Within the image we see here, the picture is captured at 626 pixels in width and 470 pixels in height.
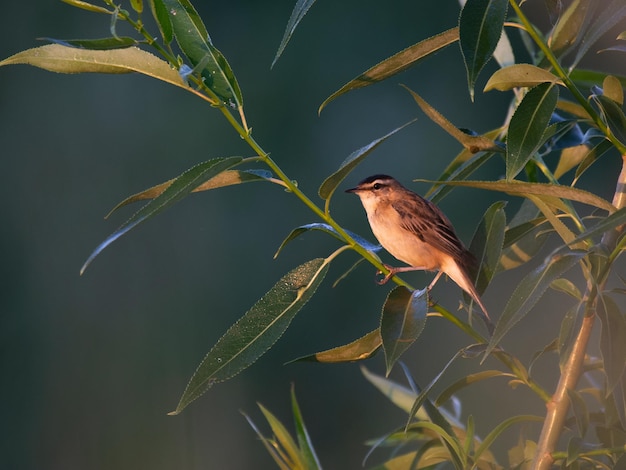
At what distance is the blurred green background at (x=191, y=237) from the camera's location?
115 inches

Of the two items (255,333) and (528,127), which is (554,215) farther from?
(255,333)

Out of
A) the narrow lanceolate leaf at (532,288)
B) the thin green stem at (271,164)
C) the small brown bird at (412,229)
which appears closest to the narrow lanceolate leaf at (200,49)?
the thin green stem at (271,164)

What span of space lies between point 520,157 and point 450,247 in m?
0.69

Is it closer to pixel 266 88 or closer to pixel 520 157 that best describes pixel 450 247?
pixel 520 157

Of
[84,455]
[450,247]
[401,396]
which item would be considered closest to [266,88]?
[84,455]

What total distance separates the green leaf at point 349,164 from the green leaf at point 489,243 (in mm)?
175

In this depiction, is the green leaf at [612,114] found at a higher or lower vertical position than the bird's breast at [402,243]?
higher

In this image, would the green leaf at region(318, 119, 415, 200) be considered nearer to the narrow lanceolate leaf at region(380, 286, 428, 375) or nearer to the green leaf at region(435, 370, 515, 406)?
the narrow lanceolate leaf at region(380, 286, 428, 375)

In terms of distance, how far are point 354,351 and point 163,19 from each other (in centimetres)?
40

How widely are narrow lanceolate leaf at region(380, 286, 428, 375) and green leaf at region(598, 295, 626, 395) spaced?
0.56ft

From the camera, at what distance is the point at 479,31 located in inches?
29.3

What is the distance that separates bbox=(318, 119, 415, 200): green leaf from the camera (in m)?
0.79

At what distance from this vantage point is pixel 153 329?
3.23 meters

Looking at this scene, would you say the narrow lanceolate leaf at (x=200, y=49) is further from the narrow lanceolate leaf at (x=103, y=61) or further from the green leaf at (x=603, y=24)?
the green leaf at (x=603, y=24)
